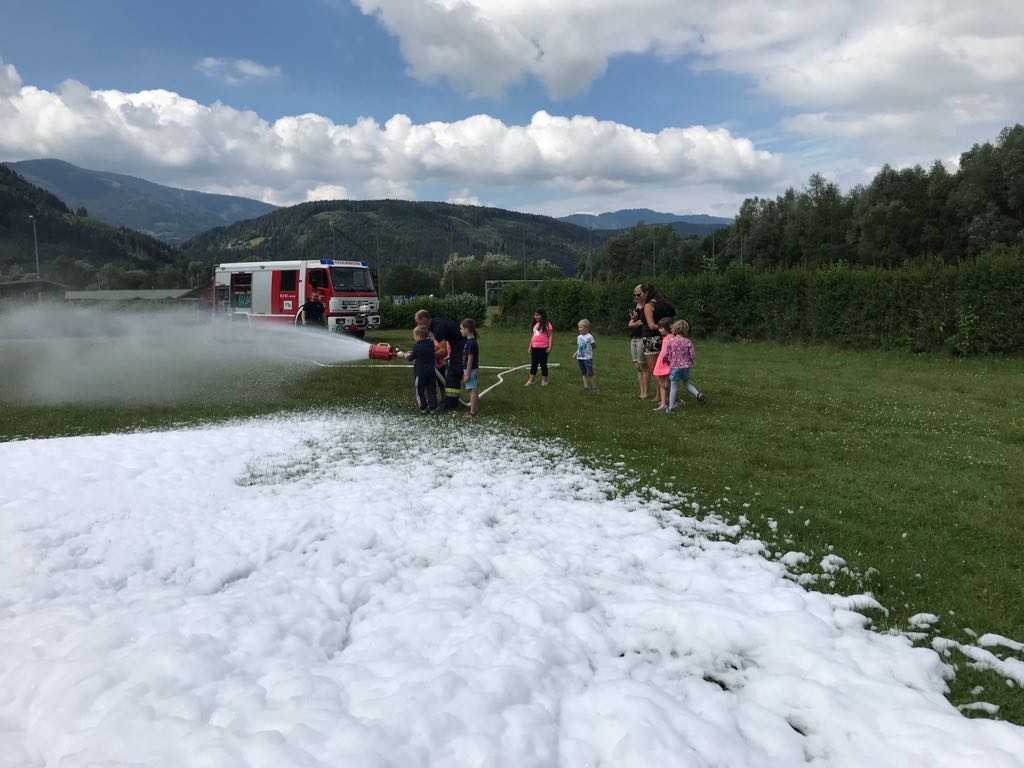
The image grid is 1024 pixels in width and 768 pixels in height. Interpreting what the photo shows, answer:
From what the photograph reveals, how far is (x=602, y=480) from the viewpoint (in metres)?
7.34

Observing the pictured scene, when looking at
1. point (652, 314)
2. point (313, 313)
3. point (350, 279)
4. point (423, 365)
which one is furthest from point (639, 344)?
point (350, 279)

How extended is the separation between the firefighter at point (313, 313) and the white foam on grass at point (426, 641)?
19.3 meters

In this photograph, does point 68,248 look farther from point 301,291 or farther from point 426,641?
point 426,641

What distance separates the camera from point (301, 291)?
26547mm

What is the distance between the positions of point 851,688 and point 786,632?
592 millimetres

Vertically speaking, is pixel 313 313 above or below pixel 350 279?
below

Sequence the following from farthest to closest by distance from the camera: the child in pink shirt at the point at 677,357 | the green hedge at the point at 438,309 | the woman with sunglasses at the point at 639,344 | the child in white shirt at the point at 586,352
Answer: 1. the green hedge at the point at 438,309
2. the child in white shirt at the point at 586,352
3. the woman with sunglasses at the point at 639,344
4. the child in pink shirt at the point at 677,357

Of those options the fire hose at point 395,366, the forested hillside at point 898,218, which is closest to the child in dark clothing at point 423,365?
the fire hose at point 395,366

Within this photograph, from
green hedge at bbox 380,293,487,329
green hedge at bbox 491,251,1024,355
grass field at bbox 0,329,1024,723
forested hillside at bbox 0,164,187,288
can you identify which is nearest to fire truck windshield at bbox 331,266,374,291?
green hedge at bbox 380,293,487,329

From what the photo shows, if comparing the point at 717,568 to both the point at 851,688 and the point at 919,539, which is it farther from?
the point at 919,539

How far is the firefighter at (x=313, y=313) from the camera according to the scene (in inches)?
1006

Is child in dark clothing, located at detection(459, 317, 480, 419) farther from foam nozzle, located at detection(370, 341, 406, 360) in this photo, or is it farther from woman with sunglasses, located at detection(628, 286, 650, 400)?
foam nozzle, located at detection(370, 341, 406, 360)

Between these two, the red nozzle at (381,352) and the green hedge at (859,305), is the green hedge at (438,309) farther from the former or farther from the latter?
the red nozzle at (381,352)

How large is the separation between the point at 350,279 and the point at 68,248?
14350 centimetres
